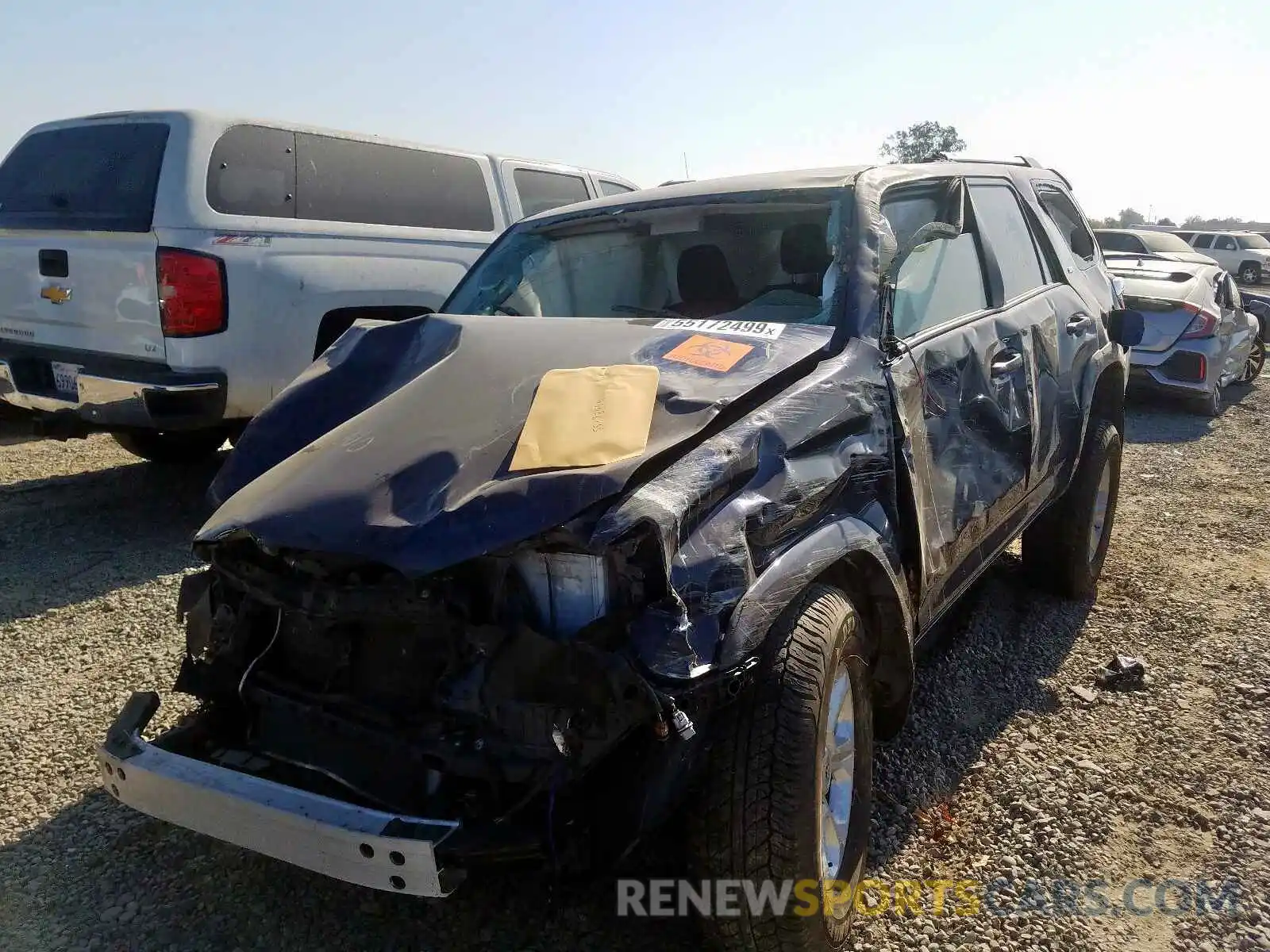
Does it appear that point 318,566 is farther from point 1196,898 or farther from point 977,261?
point 977,261

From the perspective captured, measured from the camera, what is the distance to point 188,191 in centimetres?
474

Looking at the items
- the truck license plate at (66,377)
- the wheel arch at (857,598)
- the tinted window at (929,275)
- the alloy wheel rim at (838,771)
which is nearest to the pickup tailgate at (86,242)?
the truck license plate at (66,377)

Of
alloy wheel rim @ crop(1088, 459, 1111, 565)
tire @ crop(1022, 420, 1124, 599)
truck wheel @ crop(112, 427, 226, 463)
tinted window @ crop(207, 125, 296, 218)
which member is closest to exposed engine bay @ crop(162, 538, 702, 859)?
tire @ crop(1022, 420, 1124, 599)

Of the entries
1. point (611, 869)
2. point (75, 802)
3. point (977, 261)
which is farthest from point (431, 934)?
point (977, 261)

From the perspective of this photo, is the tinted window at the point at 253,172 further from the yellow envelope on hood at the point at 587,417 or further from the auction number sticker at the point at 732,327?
the yellow envelope on hood at the point at 587,417

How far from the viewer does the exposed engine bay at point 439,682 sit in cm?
184

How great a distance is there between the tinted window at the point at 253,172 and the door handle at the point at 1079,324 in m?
4.07

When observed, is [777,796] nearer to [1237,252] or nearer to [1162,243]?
[1162,243]

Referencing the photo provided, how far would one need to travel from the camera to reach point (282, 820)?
187 centimetres

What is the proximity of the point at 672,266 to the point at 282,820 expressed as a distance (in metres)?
2.30

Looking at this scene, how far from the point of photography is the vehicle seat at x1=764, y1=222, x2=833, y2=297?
9.56 feet

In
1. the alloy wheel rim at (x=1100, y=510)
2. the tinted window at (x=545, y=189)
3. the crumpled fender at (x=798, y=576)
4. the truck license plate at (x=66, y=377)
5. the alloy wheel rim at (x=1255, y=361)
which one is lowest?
the alloy wheel rim at (x=1255, y=361)

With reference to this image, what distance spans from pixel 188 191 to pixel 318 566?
11.5ft

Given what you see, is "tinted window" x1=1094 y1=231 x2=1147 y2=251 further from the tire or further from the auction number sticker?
the auction number sticker
